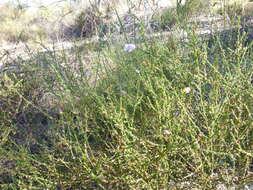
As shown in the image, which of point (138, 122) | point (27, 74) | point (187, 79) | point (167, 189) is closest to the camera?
point (167, 189)

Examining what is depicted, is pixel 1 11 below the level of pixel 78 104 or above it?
above

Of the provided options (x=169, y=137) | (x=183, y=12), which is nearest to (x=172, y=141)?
(x=169, y=137)

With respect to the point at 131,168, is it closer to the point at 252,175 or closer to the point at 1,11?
the point at 252,175

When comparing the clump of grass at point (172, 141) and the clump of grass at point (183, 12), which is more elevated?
the clump of grass at point (183, 12)

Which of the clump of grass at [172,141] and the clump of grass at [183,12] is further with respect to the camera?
the clump of grass at [183,12]

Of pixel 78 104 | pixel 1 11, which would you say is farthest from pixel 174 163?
pixel 1 11

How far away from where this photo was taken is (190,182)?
1.37 m

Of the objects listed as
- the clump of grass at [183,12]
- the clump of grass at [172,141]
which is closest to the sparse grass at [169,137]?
the clump of grass at [172,141]

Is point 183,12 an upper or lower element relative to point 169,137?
upper

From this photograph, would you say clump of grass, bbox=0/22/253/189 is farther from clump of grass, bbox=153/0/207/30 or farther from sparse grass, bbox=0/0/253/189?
clump of grass, bbox=153/0/207/30

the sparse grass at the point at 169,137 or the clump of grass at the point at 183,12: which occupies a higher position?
the clump of grass at the point at 183,12

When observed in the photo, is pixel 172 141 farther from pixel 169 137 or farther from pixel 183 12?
pixel 183 12

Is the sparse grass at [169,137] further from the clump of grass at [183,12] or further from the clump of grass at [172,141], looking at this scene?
the clump of grass at [183,12]

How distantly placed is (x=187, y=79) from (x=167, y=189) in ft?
1.90
